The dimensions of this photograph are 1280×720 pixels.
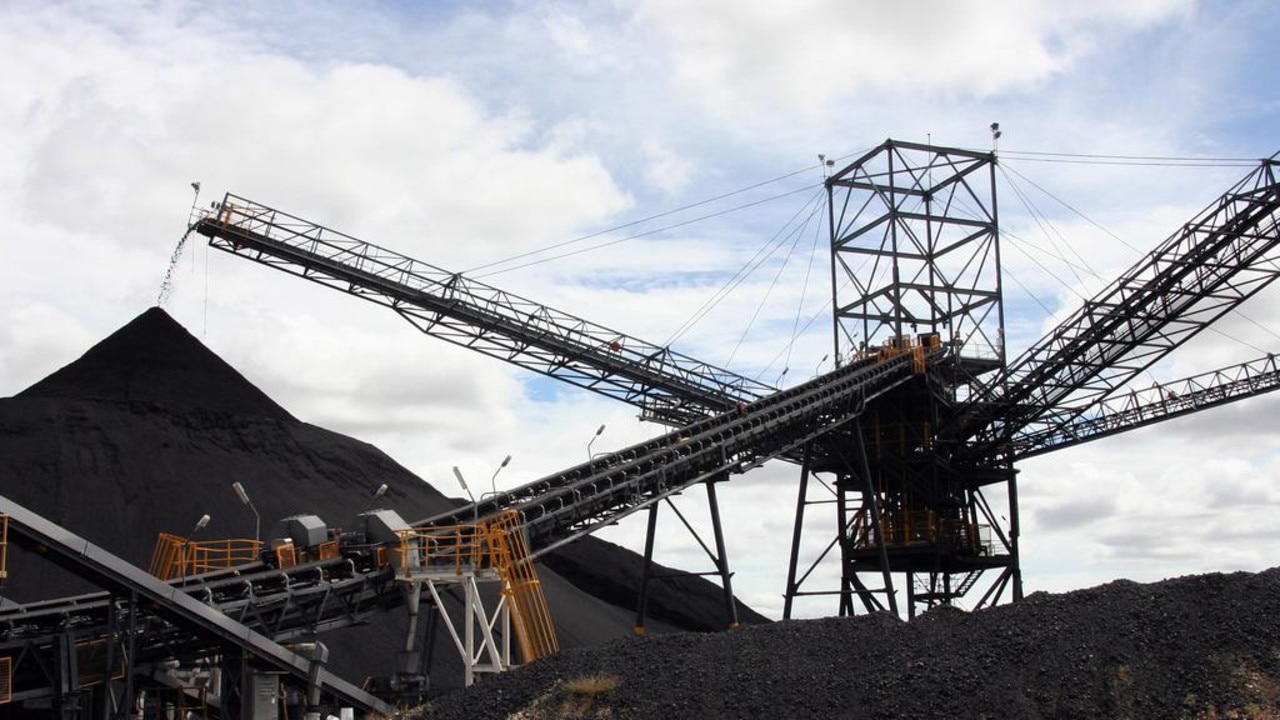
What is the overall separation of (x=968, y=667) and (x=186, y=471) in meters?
23.9

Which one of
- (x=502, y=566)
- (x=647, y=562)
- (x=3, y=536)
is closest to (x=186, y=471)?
(x=647, y=562)

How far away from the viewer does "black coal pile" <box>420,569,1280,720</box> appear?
1335cm

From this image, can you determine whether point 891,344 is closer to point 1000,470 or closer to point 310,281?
point 1000,470

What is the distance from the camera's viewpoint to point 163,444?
33.4 m

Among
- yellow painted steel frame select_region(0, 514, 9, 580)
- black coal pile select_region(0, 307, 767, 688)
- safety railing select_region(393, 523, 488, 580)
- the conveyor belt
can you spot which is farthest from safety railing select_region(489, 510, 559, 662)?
black coal pile select_region(0, 307, 767, 688)

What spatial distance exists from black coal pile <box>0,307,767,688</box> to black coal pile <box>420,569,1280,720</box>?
1361 centimetres

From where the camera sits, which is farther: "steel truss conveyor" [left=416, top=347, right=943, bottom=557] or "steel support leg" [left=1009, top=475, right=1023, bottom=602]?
"steel support leg" [left=1009, top=475, right=1023, bottom=602]

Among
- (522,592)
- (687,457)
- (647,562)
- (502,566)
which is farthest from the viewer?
(647,562)

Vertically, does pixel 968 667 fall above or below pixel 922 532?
below

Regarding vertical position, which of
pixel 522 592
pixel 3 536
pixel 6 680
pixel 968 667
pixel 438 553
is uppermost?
pixel 438 553

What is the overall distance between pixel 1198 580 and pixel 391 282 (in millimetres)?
21296

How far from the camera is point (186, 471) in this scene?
107 ft

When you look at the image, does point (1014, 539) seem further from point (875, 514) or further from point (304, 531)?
point (304, 531)

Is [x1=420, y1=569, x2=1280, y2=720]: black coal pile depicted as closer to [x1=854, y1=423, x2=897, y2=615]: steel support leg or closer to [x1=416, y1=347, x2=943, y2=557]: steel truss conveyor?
[x1=416, y1=347, x2=943, y2=557]: steel truss conveyor
